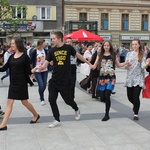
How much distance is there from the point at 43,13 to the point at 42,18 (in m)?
0.54

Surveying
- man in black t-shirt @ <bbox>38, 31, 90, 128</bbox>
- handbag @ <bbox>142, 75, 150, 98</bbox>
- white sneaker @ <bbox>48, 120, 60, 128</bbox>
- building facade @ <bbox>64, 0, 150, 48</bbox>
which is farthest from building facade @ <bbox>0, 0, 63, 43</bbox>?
white sneaker @ <bbox>48, 120, 60, 128</bbox>

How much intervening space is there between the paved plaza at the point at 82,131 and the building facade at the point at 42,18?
25.1m

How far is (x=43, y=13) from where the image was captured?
33156 millimetres

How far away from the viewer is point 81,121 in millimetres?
6547

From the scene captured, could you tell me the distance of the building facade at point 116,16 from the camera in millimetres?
33906

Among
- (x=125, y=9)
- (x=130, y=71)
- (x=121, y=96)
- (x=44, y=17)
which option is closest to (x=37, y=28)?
(x=44, y=17)

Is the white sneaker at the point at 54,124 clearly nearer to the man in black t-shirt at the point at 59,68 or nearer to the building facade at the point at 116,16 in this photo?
the man in black t-shirt at the point at 59,68

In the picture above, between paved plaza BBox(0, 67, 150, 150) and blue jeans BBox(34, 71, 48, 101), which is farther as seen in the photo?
blue jeans BBox(34, 71, 48, 101)

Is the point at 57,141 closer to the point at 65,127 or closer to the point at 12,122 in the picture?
the point at 65,127

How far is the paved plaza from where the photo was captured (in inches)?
197

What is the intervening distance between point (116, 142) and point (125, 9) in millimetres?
31572

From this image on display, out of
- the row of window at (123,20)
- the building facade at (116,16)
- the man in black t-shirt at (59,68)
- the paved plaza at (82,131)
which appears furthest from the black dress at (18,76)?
the row of window at (123,20)

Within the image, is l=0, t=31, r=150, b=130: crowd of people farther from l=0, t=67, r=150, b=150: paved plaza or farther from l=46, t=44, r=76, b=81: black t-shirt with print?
l=0, t=67, r=150, b=150: paved plaza

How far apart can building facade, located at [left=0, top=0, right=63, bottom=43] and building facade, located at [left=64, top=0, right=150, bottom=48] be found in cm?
98
